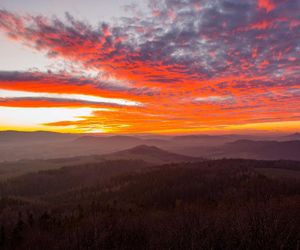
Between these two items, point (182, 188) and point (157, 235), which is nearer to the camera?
point (157, 235)

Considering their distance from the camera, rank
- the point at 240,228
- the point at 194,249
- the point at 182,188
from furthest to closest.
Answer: the point at 182,188
the point at 240,228
the point at 194,249

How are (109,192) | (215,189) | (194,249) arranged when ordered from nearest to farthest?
(194,249), (215,189), (109,192)

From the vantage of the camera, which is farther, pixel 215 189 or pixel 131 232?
pixel 215 189

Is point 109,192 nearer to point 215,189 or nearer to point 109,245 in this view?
point 215,189

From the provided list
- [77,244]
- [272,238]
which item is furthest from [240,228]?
[77,244]

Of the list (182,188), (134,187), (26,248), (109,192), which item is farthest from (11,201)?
(26,248)

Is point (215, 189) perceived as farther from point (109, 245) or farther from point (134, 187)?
point (109, 245)

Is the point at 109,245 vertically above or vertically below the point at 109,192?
above

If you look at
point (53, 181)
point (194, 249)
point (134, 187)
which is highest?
point (194, 249)

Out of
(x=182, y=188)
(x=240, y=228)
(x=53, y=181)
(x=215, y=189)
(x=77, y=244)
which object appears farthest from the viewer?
(x=53, y=181)
